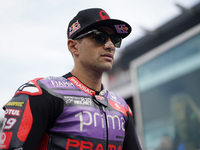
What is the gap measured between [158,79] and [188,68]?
157 cm

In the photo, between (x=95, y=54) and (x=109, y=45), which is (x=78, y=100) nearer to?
(x=95, y=54)

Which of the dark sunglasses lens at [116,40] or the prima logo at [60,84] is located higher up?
the dark sunglasses lens at [116,40]

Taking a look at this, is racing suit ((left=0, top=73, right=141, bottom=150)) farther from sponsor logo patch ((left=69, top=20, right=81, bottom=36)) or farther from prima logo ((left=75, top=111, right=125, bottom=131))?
sponsor logo patch ((left=69, top=20, right=81, bottom=36))

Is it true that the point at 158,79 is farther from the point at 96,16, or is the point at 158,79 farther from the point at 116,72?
the point at 116,72

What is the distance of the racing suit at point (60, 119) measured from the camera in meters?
2.10

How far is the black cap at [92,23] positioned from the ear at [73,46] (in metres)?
0.05

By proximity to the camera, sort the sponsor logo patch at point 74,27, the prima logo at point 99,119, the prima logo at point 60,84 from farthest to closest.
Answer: the sponsor logo patch at point 74,27 < the prima logo at point 60,84 < the prima logo at point 99,119

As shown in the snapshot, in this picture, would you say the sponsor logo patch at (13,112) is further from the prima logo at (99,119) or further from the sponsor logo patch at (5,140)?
the prima logo at (99,119)

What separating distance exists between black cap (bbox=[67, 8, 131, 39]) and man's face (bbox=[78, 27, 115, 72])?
9 cm

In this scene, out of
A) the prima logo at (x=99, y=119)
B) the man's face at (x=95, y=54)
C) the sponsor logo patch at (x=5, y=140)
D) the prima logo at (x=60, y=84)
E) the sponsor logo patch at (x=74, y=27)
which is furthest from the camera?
the sponsor logo patch at (x=74, y=27)

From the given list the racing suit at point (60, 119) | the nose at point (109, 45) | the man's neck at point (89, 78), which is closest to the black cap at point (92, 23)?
the nose at point (109, 45)

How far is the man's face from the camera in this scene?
8.85ft

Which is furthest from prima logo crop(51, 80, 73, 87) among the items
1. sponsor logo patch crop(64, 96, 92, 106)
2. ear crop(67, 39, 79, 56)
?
ear crop(67, 39, 79, 56)

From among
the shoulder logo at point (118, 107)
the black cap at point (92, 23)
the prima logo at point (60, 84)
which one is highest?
the black cap at point (92, 23)
